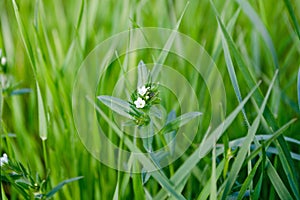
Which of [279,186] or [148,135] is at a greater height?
[148,135]

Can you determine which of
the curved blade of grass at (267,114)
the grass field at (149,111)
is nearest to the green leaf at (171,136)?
the grass field at (149,111)

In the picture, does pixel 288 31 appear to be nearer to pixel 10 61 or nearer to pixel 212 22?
pixel 212 22

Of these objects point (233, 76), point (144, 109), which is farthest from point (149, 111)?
point (233, 76)

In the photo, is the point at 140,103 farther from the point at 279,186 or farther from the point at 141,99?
the point at 279,186

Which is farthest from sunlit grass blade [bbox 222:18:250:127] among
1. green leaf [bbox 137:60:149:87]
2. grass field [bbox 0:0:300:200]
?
green leaf [bbox 137:60:149:87]

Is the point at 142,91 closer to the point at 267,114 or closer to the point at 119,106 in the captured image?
the point at 119,106

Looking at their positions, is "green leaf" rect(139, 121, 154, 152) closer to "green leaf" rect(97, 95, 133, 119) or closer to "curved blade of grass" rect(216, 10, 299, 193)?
"green leaf" rect(97, 95, 133, 119)

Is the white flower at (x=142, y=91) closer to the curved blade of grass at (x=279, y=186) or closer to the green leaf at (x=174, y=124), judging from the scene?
the green leaf at (x=174, y=124)

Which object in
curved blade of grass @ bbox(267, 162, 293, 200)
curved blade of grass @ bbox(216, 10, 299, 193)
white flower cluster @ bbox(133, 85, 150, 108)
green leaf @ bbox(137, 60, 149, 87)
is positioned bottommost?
curved blade of grass @ bbox(267, 162, 293, 200)

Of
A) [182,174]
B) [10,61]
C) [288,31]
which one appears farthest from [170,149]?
[288,31]
